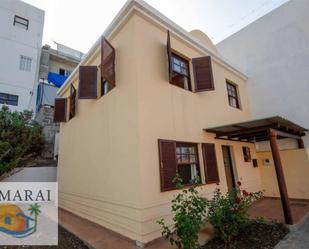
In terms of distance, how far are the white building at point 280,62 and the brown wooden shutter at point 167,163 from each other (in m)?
6.20

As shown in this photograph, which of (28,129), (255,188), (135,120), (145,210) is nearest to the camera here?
(145,210)

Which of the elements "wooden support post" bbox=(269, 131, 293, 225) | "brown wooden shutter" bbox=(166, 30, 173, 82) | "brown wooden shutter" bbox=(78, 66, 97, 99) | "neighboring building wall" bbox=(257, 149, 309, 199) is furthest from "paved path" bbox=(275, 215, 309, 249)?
"brown wooden shutter" bbox=(78, 66, 97, 99)

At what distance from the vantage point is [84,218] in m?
6.30

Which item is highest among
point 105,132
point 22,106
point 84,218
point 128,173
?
point 22,106

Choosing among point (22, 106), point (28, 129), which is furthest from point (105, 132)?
point (22, 106)

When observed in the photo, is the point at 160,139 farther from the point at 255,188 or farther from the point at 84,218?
the point at 255,188

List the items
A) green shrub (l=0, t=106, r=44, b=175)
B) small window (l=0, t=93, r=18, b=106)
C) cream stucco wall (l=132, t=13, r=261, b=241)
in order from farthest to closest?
small window (l=0, t=93, r=18, b=106)
green shrub (l=0, t=106, r=44, b=175)
cream stucco wall (l=132, t=13, r=261, b=241)

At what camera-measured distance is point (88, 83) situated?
6613mm

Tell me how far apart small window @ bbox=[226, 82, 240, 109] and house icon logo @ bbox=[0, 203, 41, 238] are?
814 cm

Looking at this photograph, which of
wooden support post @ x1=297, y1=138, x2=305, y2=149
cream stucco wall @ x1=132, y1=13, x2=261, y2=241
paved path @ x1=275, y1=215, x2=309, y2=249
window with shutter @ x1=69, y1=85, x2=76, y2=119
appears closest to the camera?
paved path @ x1=275, y1=215, x2=309, y2=249

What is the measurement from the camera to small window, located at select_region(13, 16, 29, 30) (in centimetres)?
1536

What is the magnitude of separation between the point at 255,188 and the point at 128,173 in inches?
255

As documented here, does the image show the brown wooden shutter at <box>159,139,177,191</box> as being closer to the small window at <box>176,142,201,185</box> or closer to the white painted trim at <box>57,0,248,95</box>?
the small window at <box>176,142,201,185</box>

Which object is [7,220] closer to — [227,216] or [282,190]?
[227,216]
